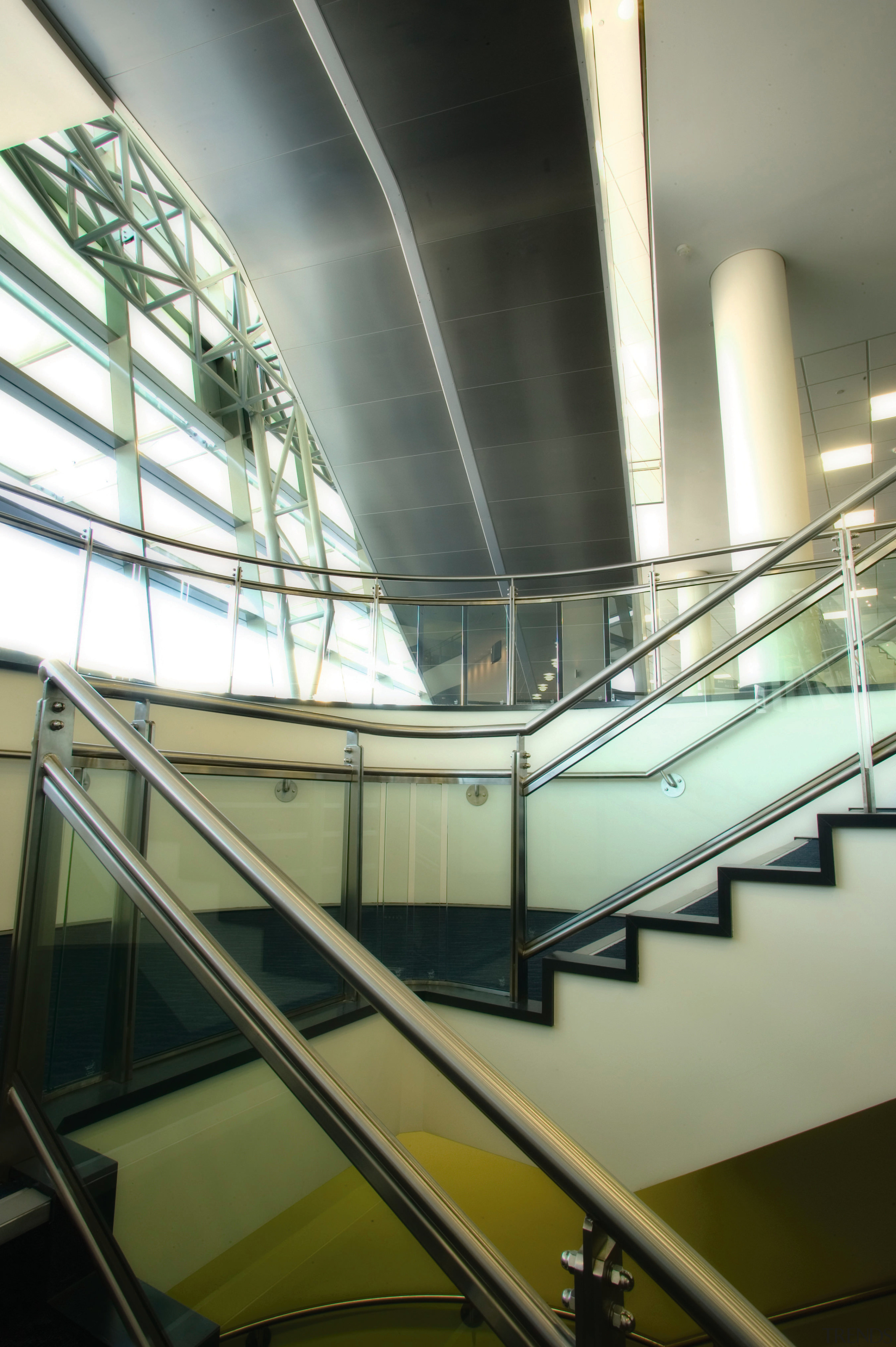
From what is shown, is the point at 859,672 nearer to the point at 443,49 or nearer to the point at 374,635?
the point at 374,635

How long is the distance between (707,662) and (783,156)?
500 centimetres

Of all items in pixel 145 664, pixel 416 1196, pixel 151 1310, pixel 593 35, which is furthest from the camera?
pixel 593 35

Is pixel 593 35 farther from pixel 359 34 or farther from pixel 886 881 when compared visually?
pixel 886 881

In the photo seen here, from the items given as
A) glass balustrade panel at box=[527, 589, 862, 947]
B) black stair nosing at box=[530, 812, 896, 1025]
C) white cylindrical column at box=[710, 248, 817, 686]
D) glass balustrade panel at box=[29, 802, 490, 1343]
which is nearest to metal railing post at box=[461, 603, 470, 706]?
white cylindrical column at box=[710, 248, 817, 686]

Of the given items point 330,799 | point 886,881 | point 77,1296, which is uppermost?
point 330,799

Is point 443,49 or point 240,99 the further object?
point 240,99

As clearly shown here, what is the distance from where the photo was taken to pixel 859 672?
2521mm

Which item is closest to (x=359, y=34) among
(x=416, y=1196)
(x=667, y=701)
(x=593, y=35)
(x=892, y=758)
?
(x=593, y=35)

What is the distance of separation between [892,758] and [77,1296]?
254cm

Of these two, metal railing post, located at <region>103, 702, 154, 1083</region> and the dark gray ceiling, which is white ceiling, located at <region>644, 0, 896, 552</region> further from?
metal railing post, located at <region>103, 702, 154, 1083</region>

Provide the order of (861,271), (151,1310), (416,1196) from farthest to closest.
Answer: (861,271), (151,1310), (416,1196)

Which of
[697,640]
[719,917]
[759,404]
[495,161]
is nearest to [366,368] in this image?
[495,161]

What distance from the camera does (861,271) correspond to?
653 centimetres

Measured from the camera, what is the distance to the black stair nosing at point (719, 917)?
2.15m
